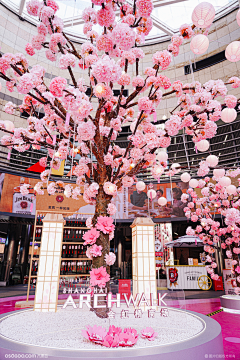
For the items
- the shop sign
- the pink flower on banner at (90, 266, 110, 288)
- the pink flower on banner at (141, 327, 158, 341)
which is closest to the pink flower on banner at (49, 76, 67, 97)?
the pink flower on banner at (90, 266, 110, 288)

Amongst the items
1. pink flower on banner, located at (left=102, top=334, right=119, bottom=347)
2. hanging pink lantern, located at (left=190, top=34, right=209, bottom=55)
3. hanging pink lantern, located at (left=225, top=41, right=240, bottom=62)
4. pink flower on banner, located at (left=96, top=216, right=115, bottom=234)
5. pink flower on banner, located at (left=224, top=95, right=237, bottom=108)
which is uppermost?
hanging pink lantern, located at (left=190, top=34, right=209, bottom=55)

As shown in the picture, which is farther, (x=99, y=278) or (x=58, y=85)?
(x=99, y=278)

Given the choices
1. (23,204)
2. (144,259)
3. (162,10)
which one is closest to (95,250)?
(144,259)

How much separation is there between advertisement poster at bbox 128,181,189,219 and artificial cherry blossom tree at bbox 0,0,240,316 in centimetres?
795

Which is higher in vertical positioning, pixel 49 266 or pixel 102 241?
pixel 102 241

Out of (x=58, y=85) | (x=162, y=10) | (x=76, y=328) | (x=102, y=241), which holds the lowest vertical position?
(x=76, y=328)

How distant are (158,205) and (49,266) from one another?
319 inches

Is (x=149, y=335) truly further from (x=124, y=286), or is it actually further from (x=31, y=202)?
(x=31, y=202)

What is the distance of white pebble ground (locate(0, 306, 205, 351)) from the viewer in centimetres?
209

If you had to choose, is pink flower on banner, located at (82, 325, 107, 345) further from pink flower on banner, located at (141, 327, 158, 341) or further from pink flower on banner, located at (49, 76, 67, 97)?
pink flower on banner, located at (49, 76, 67, 97)

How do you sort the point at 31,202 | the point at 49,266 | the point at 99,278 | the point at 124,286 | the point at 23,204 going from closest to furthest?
the point at 99,278 < the point at 49,266 < the point at 124,286 < the point at 23,204 < the point at 31,202

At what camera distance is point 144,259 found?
4594 millimetres

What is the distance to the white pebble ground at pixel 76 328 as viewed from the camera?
209cm

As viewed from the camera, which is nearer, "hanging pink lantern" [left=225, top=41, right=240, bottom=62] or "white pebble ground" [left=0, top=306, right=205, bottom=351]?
"white pebble ground" [left=0, top=306, right=205, bottom=351]
